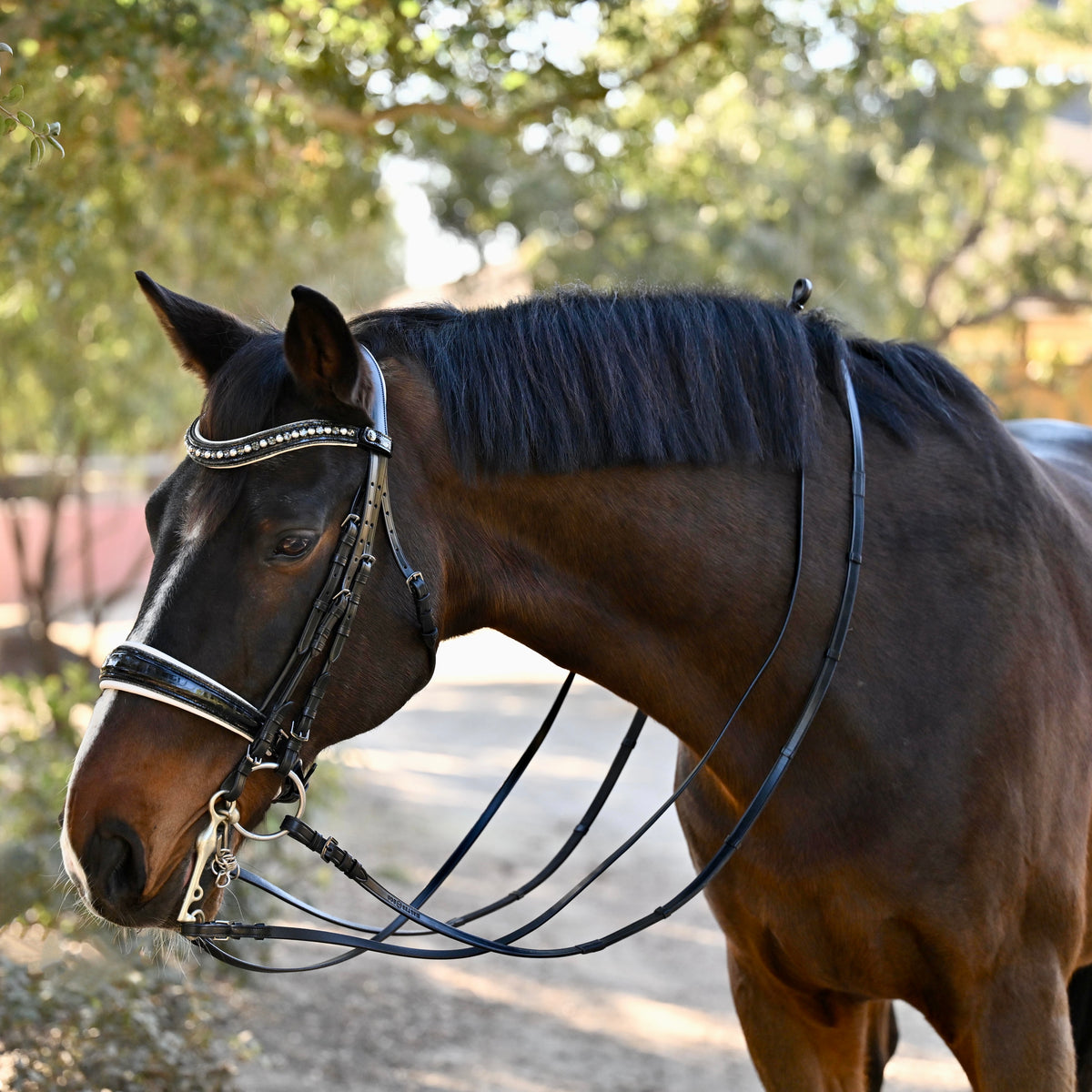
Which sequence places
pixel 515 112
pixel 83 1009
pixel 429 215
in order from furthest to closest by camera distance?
pixel 429 215, pixel 515 112, pixel 83 1009

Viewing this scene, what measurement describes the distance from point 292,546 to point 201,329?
534 millimetres

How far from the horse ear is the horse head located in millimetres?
158

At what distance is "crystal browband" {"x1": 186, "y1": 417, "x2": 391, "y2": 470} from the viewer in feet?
5.59

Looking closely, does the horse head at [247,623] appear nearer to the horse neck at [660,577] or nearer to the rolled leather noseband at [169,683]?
the rolled leather noseband at [169,683]

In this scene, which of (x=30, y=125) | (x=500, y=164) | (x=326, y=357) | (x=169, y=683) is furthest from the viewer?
(x=500, y=164)

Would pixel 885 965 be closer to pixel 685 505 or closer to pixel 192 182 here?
pixel 685 505

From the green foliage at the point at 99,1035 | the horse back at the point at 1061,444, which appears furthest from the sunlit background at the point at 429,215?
the horse back at the point at 1061,444

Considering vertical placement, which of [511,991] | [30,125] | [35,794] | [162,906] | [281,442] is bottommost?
[511,991]

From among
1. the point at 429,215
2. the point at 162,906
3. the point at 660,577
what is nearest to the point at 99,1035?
the point at 162,906

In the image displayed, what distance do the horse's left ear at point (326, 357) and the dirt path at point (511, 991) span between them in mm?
2450

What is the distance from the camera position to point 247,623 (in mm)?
Answer: 1674

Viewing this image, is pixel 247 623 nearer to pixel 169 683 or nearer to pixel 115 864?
pixel 169 683

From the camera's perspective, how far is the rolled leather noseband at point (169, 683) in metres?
1.62

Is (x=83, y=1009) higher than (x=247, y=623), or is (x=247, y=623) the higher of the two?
(x=247, y=623)
